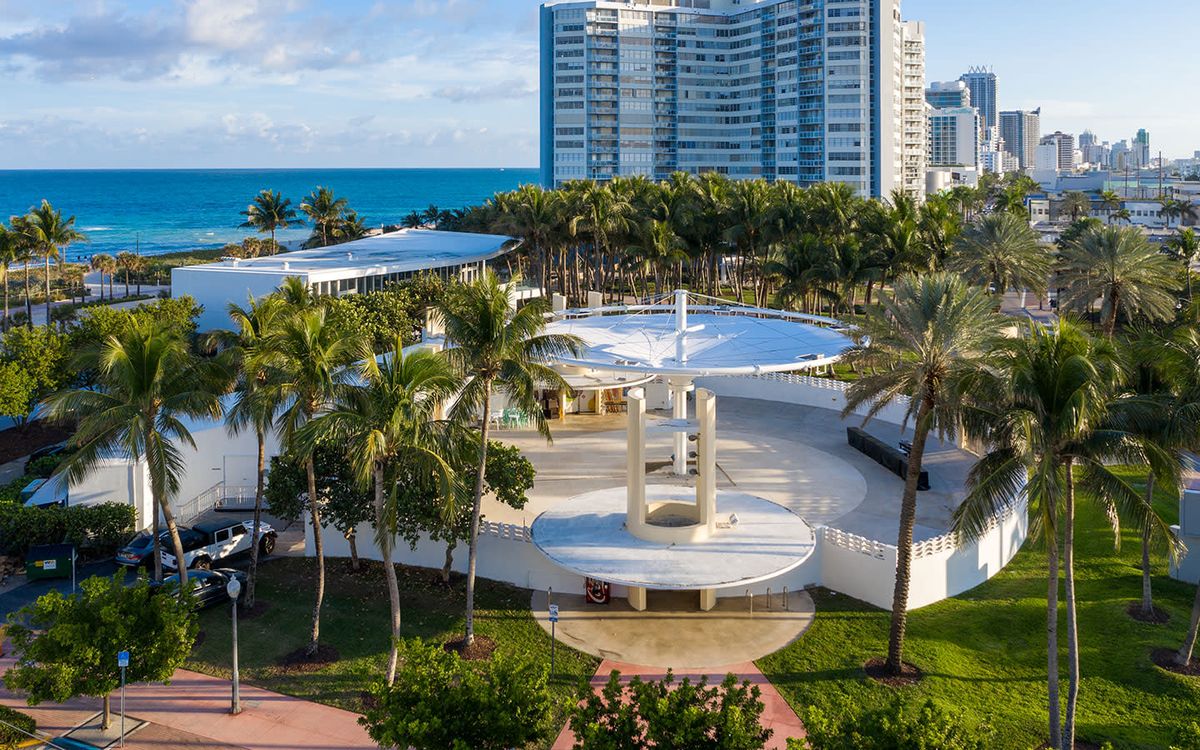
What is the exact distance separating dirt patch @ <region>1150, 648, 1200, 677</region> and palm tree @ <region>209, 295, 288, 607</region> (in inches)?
871

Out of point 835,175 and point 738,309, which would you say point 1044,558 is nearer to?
point 738,309

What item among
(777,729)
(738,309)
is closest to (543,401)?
(738,309)

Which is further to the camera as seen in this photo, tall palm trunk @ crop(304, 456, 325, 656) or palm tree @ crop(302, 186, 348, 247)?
palm tree @ crop(302, 186, 348, 247)

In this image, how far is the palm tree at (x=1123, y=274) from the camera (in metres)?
39.5

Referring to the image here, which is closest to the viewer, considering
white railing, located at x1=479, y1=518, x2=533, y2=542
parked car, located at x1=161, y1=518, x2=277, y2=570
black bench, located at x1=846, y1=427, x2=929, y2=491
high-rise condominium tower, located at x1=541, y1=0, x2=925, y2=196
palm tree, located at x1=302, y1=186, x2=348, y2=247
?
white railing, located at x1=479, y1=518, x2=533, y2=542

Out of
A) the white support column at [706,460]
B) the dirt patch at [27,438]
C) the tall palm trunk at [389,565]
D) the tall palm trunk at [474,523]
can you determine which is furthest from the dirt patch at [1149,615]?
the dirt patch at [27,438]

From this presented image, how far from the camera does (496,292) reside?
75.0 feet

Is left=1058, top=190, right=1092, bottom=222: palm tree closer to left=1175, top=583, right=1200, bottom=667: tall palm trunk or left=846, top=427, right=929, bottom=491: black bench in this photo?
left=846, top=427, right=929, bottom=491: black bench

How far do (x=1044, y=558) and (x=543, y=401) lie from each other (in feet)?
81.0

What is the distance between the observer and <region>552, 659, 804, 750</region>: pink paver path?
66.4 feet

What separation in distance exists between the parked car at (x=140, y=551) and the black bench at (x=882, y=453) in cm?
2521

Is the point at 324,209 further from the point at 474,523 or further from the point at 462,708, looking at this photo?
the point at 462,708

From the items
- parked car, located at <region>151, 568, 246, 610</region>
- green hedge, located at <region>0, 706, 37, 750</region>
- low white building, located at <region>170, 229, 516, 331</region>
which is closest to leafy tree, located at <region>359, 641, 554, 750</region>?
green hedge, located at <region>0, 706, 37, 750</region>

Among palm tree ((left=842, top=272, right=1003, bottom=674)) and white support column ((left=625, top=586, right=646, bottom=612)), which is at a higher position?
palm tree ((left=842, top=272, right=1003, bottom=674))
